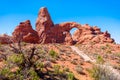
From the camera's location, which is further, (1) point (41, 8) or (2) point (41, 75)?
(1) point (41, 8)

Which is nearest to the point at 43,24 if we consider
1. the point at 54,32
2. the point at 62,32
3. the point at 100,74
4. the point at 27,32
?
the point at 54,32

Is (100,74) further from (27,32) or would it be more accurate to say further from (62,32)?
(62,32)

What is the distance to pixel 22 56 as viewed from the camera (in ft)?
76.4

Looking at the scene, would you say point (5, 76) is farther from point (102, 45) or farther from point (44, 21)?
point (44, 21)

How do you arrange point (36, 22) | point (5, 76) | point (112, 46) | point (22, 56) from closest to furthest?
1. point (5, 76)
2. point (22, 56)
3. point (112, 46)
4. point (36, 22)

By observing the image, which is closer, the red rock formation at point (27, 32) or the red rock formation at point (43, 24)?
the red rock formation at point (27, 32)

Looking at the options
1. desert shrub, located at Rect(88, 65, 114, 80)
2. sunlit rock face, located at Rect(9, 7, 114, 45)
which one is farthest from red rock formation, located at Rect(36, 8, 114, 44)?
desert shrub, located at Rect(88, 65, 114, 80)

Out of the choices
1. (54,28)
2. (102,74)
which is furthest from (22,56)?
(54,28)

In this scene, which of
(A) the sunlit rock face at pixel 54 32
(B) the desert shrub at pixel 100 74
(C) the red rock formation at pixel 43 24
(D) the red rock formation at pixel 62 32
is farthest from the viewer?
(C) the red rock formation at pixel 43 24

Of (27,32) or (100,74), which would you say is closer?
(100,74)

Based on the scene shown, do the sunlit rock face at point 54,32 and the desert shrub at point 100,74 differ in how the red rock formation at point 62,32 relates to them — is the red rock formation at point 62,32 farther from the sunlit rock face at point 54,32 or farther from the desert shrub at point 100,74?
the desert shrub at point 100,74

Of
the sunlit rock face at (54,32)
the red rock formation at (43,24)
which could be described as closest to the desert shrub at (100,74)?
the sunlit rock face at (54,32)

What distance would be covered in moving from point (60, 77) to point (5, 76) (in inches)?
225

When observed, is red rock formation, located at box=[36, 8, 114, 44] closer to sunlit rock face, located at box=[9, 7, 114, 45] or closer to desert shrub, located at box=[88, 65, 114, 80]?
sunlit rock face, located at box=[9, 7, 114, 45]
